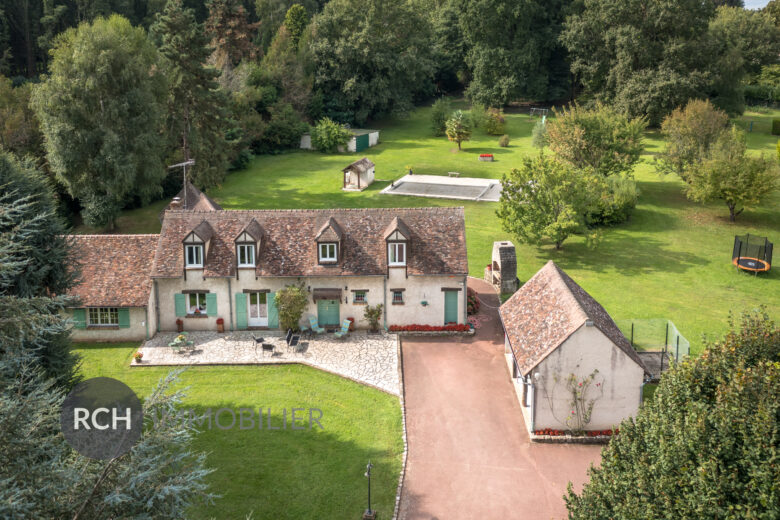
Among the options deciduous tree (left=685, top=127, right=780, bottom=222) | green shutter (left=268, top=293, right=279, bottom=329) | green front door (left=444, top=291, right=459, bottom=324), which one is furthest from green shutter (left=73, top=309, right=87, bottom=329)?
deciduous tree (left=685, top=127, right=780, bottom=222)

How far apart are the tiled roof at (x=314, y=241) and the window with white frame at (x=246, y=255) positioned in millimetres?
417

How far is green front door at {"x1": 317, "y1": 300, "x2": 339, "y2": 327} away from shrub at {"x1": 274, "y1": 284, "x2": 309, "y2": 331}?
1.07 meters

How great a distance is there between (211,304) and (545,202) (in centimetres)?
2509

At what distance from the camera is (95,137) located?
5088 cm

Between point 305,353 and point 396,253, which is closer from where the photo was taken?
point 305,353

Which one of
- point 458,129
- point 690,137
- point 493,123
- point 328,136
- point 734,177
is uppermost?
point 493,123

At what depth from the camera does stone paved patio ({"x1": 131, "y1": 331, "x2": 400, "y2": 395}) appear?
33656 mm

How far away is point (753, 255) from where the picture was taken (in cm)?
4853

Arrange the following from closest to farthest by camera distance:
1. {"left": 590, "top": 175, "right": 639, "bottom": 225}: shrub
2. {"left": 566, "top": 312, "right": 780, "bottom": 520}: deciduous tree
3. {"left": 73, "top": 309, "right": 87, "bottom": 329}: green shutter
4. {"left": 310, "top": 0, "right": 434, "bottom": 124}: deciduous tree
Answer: {"left": 566, "top": 312, "right": 780, "bottom": 520}: deciduous tree
{"left": 73, "top": 309, "right": 87, "bottom": 329}: green shutter
{"left": 590, "top": 175, "right": 639, "bottom": 225}: shrub
{"left": 310, "top": 0, "right": 434, "bottom": 124}: deciduous tree

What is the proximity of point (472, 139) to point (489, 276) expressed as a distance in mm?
47261

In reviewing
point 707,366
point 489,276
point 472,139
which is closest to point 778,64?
point 472,139

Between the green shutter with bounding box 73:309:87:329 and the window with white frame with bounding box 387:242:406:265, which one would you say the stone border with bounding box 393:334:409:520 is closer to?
the window with white frame with bounding box 387:242:406:265

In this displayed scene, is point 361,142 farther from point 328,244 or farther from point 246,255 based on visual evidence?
point 246,255

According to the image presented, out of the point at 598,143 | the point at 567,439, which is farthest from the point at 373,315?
the point at 598,143
